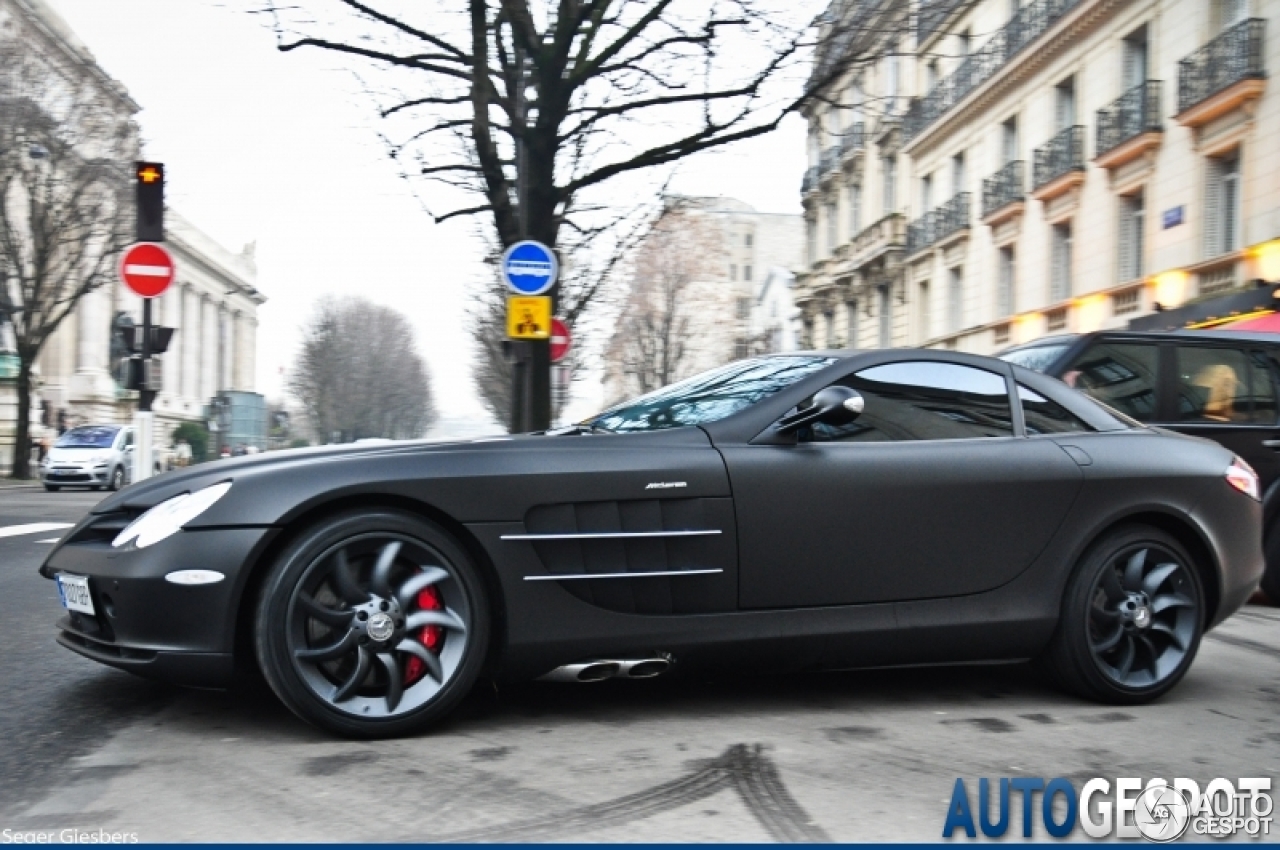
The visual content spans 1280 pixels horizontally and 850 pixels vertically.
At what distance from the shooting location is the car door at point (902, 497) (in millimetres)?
4289

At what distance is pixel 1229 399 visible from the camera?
25.6 feet

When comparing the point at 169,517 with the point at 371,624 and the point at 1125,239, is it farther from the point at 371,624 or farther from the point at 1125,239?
the point at 1125,239

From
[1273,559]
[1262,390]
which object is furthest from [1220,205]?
[1273,559]

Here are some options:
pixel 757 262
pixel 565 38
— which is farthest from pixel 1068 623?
pixel 757 262

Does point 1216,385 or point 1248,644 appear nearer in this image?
point 1248,644

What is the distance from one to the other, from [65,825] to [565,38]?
12404 mm

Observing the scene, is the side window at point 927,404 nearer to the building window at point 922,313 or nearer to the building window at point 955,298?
the building window at point 955,298

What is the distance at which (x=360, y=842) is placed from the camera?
2996 mm

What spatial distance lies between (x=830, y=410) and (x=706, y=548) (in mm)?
627

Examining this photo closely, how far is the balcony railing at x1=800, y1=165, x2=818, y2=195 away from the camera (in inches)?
1766

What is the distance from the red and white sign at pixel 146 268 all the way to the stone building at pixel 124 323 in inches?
24.0

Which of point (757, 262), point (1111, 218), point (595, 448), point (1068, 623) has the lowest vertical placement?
point (1068, 623)

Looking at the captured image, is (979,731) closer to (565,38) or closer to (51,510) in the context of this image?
(565,38)

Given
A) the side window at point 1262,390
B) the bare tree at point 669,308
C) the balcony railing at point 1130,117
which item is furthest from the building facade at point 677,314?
the side window at point 1262,390
